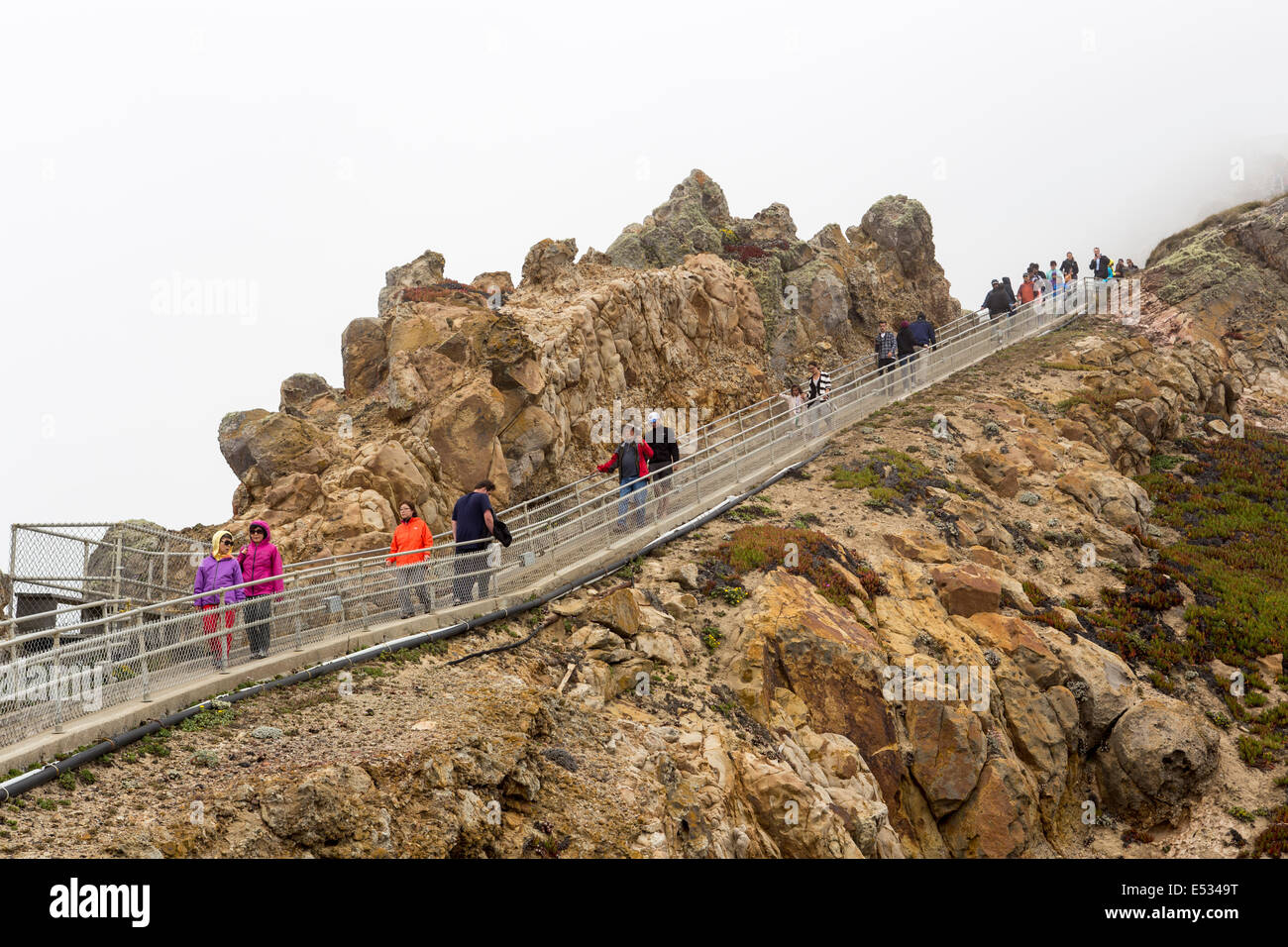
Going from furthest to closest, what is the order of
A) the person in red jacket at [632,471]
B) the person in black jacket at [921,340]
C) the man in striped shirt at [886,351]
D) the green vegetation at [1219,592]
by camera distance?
the person in black jacket at [921,340]
the man in striped shirt at [886,351]
the person in red jacket at [632,471]
the green vegetation at [1219,592]

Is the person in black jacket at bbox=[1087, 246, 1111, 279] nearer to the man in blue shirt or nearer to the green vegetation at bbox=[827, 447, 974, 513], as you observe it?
the green vegetation at bbox=[827, 447, 974, 513]

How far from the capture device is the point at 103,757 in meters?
9.48

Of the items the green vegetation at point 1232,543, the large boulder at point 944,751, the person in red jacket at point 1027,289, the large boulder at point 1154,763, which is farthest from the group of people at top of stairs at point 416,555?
the person in red jacket at point 1027,289

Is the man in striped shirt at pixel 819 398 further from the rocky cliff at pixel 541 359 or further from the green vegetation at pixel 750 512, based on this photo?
the green vegetation at pixel 750 512

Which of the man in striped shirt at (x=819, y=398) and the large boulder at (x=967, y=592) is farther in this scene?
the man in striped shirt at (x=819, y=398)

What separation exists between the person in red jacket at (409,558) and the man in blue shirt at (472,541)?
0.57 metres

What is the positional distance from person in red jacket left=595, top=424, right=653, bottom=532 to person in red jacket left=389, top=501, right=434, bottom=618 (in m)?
4.46

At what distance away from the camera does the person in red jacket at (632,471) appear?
64.1ft

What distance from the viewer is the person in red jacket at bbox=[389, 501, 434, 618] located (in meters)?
14.5

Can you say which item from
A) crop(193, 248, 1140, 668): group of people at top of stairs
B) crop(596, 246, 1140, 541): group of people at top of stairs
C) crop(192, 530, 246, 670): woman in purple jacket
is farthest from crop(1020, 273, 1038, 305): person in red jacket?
crop(192, 530, 246, 670): woman in purple jacket
